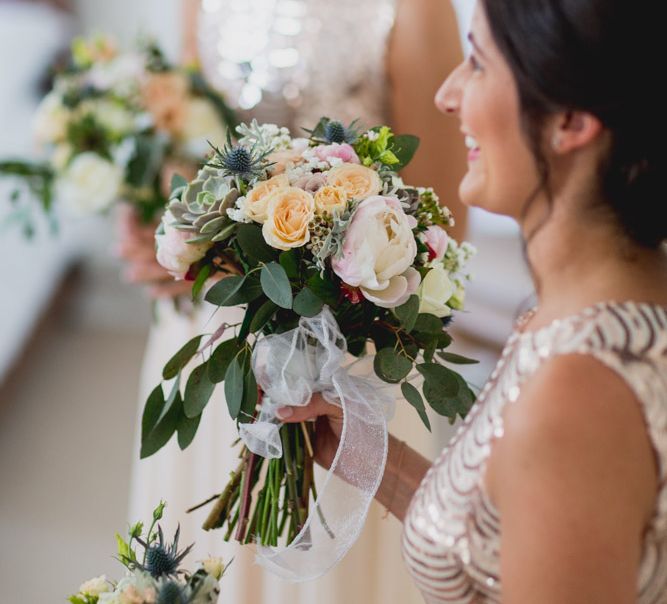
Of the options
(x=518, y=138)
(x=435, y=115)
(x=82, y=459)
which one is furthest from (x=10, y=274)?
(x=518, y=138)

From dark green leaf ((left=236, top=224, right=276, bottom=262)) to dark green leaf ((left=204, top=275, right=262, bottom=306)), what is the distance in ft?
0.10

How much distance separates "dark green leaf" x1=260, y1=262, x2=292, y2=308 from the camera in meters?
1.02

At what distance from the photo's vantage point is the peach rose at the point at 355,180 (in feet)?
3.48

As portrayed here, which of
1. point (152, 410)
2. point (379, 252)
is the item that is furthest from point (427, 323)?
point (152, 410)

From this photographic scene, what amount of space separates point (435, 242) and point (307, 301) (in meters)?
0.20

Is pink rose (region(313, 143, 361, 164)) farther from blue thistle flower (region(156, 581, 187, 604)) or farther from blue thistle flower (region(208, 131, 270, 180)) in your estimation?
blue thistle flower (region(156, 581, 187, 604))

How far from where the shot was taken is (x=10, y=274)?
4.30 m

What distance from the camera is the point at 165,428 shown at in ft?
3.81

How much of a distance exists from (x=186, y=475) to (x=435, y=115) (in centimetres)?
88

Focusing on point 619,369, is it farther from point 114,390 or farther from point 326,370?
point 114,390

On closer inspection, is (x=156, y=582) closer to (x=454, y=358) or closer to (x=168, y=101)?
(x=454, y=358)

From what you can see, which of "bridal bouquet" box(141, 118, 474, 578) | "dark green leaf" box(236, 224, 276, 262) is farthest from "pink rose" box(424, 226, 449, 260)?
"dark green leaf" box(236, 224, 276, 262)

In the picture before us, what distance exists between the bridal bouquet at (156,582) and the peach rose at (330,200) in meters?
0.37

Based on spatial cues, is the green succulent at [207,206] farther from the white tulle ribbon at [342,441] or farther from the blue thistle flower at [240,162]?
the white tulle ribbon at [342,441]
